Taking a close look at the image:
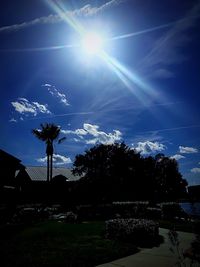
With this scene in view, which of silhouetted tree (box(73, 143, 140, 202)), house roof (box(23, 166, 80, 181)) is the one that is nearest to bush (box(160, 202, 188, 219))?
silhouetted tree (box(73, 143, 140, 202))

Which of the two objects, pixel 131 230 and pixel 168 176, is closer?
pixel 131 230

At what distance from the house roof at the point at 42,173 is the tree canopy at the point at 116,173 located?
15.1ft

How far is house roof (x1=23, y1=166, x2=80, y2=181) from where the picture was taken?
62291 millimetres

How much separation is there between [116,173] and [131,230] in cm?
5062

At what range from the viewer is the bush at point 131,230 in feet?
39.3

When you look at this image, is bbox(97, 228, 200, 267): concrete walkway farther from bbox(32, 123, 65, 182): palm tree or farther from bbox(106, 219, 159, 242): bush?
bbox(32, 123, 65, 182): palm tree

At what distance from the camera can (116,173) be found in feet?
205

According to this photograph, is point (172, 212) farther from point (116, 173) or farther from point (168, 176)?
point (168, 176)

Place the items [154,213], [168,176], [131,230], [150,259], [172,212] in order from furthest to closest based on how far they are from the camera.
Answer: [168,176] → [172,212] → [154,213] → [131,230] → [150,259]

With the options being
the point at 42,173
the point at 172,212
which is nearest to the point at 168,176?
the point at 42,173

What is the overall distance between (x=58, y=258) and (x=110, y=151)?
5390cm

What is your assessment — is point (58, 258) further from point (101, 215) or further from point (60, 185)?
point (60, 185)

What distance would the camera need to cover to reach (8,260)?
8359 millimetres

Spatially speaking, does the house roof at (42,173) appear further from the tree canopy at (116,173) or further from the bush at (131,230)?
the bush at (131,230)
